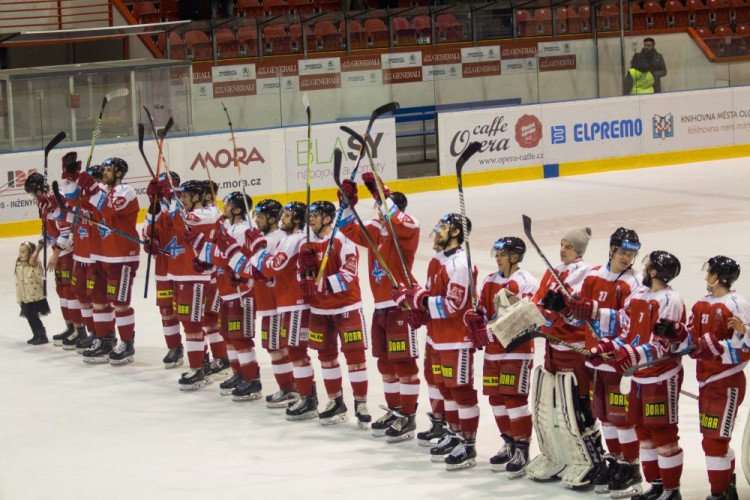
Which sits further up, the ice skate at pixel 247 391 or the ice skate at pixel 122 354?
the ice skate at pixel 122 354

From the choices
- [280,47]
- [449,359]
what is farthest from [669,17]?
[449,359]

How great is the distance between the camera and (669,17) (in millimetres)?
22688

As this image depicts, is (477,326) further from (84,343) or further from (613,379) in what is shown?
(84,343)

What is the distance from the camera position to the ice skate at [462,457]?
22.9ft

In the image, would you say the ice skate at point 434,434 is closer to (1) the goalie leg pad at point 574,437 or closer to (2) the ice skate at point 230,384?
(1) the goalie leg pad at point 574,437

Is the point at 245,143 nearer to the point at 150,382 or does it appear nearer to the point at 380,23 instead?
the point at 380,23

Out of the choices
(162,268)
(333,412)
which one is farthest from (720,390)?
(162,268)

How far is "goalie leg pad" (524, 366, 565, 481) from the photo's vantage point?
6.68 meters

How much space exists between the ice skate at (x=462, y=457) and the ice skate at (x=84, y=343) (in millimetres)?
4337

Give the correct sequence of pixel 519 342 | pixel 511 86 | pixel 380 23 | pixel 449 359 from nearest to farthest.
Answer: pixel 519 342 < pixel 449 359 < pixel 511 86 < pixel 380 23

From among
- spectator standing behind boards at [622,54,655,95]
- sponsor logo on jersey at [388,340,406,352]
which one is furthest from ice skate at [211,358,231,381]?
spectator standing behind boards at [622,54,655,95]

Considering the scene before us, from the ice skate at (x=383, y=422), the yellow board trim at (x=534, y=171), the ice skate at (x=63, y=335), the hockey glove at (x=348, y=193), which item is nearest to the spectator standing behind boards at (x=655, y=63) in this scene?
the yellow board trim at (x=534, y=171)

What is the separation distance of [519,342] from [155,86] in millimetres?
10907

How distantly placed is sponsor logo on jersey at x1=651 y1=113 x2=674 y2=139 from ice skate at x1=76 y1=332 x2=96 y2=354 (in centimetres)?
1120
